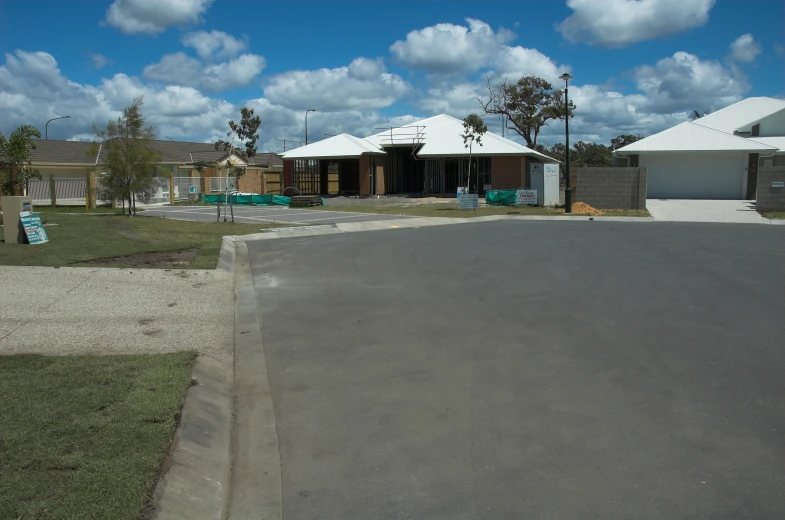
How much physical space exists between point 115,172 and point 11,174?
3.77 meters

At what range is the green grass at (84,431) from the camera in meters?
3.99

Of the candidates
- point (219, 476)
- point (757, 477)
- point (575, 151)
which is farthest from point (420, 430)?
point (575, 151)

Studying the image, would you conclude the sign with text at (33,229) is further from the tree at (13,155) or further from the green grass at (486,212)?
the green grass at (486,212)

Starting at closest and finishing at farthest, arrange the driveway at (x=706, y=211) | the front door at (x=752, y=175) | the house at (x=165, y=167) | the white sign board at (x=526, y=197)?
the driveway at (x=706, y=211) → the white sign board at (x=526, y=197) → the house at (x=165, y=167) → the front door at (x=752, y=175)

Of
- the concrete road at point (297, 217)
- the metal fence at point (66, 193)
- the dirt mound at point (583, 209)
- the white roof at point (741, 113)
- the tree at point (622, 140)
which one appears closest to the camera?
the concrete road at point (297, 217)

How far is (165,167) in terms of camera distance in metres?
42.7

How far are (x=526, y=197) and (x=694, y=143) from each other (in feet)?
42.0

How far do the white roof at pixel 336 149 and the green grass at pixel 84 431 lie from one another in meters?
40.5

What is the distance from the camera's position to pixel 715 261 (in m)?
14.5

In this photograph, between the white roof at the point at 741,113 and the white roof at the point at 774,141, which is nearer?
the white roof at the point at 774,141

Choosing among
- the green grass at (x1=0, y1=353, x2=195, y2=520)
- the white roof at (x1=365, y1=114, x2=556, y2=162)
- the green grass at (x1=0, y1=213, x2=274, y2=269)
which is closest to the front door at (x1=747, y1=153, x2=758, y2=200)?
the white roof at (x1=365, y1=114, x2=556, y2=162)

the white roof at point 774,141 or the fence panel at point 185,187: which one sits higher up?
the white roof at point 774,141

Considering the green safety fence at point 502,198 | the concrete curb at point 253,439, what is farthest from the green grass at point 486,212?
the concrete curb at point 253,439

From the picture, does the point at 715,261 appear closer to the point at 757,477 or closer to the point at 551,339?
the point at 551,339
